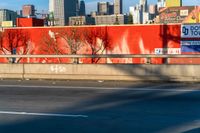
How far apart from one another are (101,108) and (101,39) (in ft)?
125

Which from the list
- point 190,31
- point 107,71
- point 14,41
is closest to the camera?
point 107,71

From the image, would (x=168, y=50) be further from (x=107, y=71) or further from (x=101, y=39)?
(x=107, y=71)

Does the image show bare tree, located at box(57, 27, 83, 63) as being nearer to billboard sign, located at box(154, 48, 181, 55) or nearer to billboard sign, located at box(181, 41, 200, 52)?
billboard sign, located at box(154, 48, 181, 55)

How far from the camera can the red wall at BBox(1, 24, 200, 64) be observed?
46.8m

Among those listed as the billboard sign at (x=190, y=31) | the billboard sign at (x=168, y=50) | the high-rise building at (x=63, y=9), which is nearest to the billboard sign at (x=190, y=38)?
the billboard sign at (x=190, y=31)

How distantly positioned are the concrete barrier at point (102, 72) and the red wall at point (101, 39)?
24.9 meters

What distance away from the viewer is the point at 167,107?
11.0m

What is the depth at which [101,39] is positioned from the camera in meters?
49.0

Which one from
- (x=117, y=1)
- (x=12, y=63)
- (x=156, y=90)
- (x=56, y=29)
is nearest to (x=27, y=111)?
(x=156, y=90)

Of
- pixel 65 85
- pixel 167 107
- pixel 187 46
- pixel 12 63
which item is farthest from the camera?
pixel 187 46

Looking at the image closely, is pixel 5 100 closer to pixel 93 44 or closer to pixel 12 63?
pixel 12 63

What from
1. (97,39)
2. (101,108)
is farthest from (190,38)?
(101,108)

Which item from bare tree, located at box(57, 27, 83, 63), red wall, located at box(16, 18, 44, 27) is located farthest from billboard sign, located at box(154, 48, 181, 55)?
red wall, located at box(16, 18, 44, 27)

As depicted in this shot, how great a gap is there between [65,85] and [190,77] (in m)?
4.81
